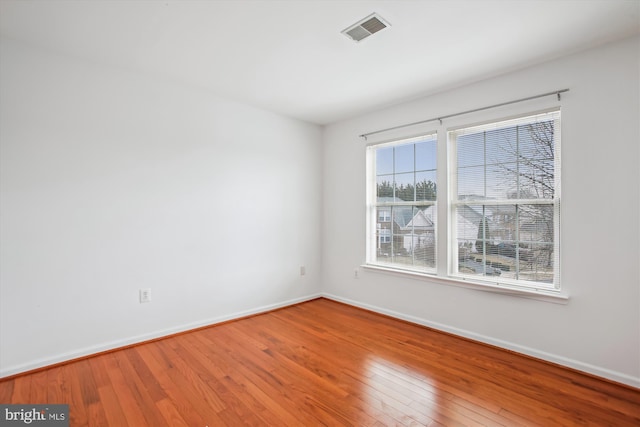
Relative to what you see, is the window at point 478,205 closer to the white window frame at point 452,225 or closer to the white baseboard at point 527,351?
the white window frame at point 452,225

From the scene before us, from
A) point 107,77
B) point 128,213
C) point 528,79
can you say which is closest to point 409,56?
point 528,79

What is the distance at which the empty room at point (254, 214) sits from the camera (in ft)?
6.66

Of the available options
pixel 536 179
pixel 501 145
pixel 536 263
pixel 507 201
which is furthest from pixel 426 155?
pixel 536 263

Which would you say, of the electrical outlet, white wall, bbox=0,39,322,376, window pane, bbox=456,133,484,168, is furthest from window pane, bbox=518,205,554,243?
the electrical outlet

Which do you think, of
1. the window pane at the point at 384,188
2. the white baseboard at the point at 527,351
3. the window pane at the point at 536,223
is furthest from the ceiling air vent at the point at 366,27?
the white baseboard at the point at 527,351

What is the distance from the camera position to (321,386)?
7.15 feet

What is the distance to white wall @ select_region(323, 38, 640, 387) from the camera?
2238 mm

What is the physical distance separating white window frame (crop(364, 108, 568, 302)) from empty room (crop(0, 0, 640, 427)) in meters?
0.02

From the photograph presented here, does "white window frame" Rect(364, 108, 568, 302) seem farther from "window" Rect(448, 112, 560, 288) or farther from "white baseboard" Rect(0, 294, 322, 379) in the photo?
"white baseboard" Rect(0, 294, 322, 379)

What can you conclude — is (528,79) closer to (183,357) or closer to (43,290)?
(183,357)

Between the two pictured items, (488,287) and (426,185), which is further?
(426,185)

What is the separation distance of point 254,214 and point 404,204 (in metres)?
1.86

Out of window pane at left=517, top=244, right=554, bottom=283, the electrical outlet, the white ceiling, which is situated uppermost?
the white ceiling

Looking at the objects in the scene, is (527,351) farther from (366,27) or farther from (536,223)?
(366,27)
